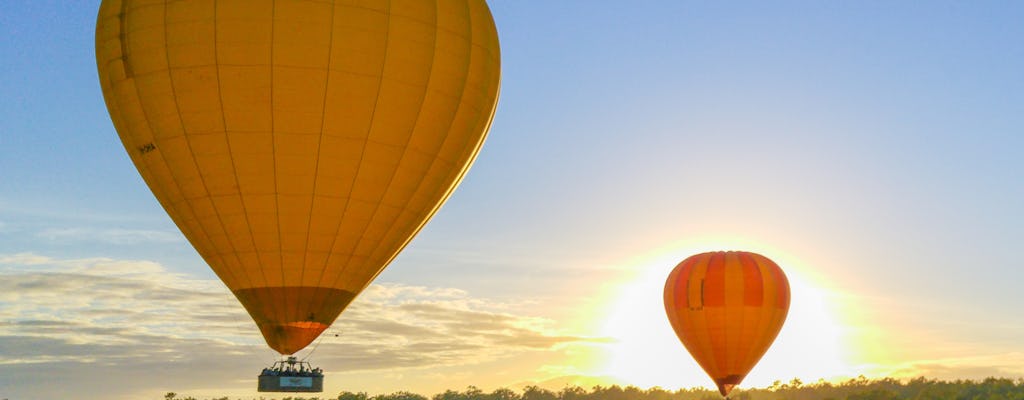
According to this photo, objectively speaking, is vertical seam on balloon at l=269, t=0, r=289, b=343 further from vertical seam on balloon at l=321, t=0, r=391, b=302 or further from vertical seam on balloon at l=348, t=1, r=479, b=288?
vertical seam on balloon at l=348, t=1, r=479, b=288

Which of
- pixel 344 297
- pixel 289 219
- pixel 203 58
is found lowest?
pixel 344 297

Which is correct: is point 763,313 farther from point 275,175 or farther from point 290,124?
point 290,124

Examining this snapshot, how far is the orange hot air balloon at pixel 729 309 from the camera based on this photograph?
51.4m

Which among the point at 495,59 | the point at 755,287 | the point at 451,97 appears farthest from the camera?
the point at 755,287

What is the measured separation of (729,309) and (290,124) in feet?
94.2

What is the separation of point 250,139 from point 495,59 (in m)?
7.33

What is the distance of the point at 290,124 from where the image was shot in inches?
1105

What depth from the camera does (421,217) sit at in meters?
30.8

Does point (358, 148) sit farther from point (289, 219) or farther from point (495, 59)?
point (495, 59)

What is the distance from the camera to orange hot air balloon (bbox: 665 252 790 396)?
2025 inches

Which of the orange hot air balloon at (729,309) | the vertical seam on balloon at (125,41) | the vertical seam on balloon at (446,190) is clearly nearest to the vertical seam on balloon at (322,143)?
the vertical seam on balloon at (446,190)

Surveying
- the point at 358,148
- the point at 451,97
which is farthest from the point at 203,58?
the point at 451,97

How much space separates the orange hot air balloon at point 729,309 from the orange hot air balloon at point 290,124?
24848 mm

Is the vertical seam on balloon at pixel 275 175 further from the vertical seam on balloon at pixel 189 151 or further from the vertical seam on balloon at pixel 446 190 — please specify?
the vertical seam on balloon at pixel 446 190
